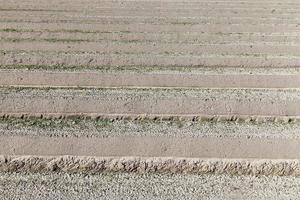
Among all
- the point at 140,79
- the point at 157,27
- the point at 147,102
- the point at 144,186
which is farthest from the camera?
the point at 157,27

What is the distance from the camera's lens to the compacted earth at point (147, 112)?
8.73 ft

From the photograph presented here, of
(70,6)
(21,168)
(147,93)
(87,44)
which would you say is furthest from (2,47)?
(70,6)

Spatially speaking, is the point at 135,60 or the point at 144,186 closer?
the point at 144,186

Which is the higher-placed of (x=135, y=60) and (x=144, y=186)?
(x=135, y=60)

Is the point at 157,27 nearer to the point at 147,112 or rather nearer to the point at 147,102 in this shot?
the point at 147,102

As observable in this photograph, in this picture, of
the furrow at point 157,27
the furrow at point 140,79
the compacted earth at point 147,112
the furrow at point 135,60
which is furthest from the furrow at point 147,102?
the furrow at point 157,27

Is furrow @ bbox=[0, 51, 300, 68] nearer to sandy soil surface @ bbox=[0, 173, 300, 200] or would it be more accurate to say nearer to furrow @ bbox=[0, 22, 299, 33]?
furrow @ bbox=[0, 22, 299, 33]

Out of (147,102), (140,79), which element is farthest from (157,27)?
(147,102)

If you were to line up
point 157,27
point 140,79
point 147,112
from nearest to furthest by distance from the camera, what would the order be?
1. point 147,112
2. point 140,79
3. point 157,27

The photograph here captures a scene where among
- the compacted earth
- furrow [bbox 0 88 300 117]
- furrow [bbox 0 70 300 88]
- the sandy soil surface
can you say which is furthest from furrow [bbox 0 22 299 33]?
the sandy soil surface

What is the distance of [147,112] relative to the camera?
11.5 feet

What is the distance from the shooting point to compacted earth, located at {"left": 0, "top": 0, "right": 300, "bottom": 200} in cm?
266

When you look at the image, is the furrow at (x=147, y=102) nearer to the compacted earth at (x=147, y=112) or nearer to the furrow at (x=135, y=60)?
the compacted earth at (x=147, y=112)

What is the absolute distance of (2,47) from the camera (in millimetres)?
5094
